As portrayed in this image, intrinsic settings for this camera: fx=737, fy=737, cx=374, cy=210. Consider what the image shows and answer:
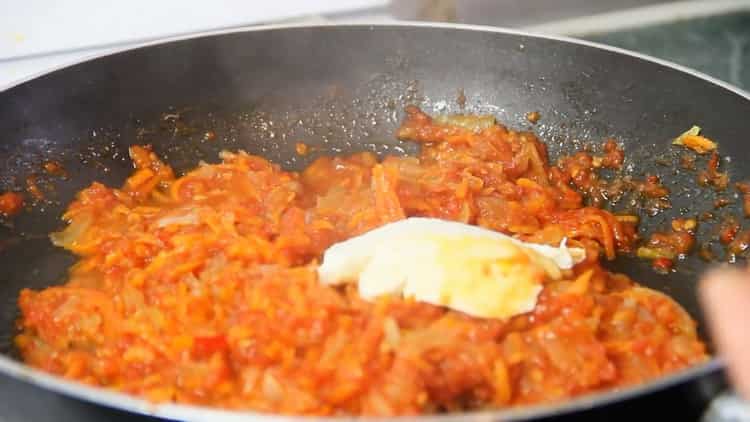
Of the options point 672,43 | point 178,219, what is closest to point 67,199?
point 178,219

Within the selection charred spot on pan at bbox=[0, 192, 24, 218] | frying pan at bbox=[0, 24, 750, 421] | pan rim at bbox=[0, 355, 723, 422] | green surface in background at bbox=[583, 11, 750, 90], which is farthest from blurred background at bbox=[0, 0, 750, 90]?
pan rim at bbox=[0, 355, 723, 422]

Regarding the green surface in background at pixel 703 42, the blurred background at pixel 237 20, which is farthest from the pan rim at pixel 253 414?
the green surface in background at pixel 703 42

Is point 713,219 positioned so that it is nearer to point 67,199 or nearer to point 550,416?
point 550,416

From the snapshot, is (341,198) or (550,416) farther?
(341,198)

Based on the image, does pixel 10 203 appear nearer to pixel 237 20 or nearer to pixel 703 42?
pixel 237 20

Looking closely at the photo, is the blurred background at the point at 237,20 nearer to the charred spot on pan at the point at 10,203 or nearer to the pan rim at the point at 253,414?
the charred spot on pan at the point at 10,203

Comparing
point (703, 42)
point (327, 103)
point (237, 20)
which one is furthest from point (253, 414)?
point (703, 42)
